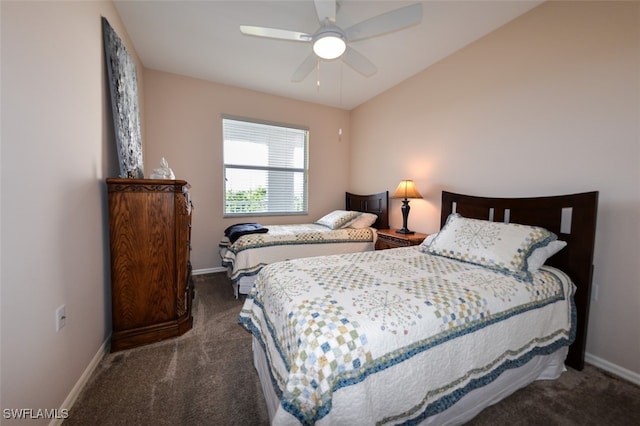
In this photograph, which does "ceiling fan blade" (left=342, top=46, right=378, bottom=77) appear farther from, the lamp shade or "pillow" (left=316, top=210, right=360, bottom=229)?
"pillow" (left=316, top=210, right=360, bottom=229)

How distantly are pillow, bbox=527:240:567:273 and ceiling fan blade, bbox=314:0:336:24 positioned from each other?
205cm

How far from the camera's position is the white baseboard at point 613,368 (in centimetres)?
162

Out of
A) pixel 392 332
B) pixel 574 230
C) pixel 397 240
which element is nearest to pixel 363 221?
pixel 397 240

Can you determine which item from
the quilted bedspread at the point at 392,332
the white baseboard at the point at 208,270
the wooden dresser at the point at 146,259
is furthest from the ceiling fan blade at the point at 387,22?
the white baseboard at the point at 208,270

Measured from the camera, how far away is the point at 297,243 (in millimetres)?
3027

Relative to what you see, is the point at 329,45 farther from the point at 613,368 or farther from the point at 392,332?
the point at 613,368

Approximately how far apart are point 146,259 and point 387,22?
2.43 metres

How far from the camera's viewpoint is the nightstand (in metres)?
2.77

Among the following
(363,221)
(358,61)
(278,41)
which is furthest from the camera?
(363,221)

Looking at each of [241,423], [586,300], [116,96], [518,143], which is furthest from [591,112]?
[116,96]

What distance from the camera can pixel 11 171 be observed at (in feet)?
3.26

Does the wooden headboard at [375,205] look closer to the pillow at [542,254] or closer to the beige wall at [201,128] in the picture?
the beige wall at [201,128]

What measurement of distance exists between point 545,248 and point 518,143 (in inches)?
40.2

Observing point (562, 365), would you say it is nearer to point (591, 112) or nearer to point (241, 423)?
point (591, 112)
